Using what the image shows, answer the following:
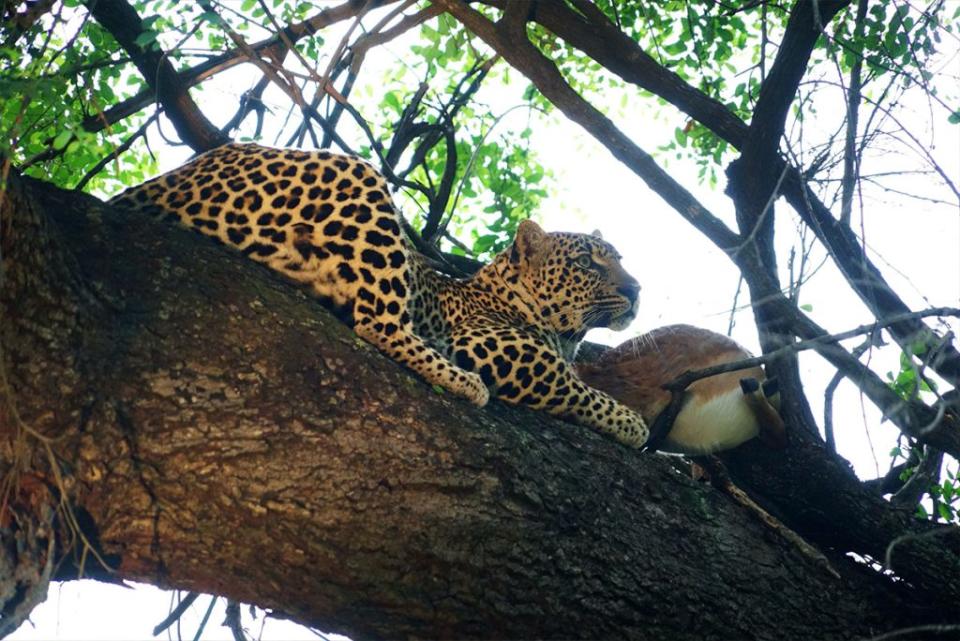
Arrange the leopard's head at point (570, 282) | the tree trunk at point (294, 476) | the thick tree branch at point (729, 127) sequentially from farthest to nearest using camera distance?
the leopard's head at point (570, 282), the thick tree branch at point (729, 127), the tree trunk at point (294, 476)

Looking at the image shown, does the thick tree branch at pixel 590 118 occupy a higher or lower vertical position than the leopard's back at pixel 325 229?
higher

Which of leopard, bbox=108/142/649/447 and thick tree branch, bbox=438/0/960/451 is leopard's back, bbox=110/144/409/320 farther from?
thick tree branch, bbox=438/0/960/451

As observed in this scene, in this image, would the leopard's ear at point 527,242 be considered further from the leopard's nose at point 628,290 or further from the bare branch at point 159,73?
the bare branch at point 159,73

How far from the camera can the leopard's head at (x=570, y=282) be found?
27.0ft

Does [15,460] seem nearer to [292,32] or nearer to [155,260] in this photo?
[155,260]

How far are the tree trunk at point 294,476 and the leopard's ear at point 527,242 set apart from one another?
8.97 feet

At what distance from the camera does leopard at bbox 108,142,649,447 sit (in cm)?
597

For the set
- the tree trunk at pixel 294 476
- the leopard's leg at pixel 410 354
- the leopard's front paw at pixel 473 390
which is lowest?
the tree trunk at pixel 294 476

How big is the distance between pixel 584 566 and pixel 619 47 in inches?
143

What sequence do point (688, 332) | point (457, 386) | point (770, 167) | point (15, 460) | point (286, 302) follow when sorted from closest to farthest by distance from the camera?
point (15, 460), point (286, 302), point (457, 386), point (770, 167), point (688, 332)

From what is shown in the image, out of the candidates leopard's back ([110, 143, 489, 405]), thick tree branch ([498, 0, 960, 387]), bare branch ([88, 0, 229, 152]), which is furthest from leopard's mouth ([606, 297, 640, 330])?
bare branch ([88, 0, 229, 152])

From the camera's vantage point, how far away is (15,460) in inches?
175

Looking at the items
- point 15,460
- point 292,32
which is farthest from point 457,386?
point 292,32

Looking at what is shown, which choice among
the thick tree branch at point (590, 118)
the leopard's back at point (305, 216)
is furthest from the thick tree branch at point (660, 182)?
the leopard's back at point (305, 216)
